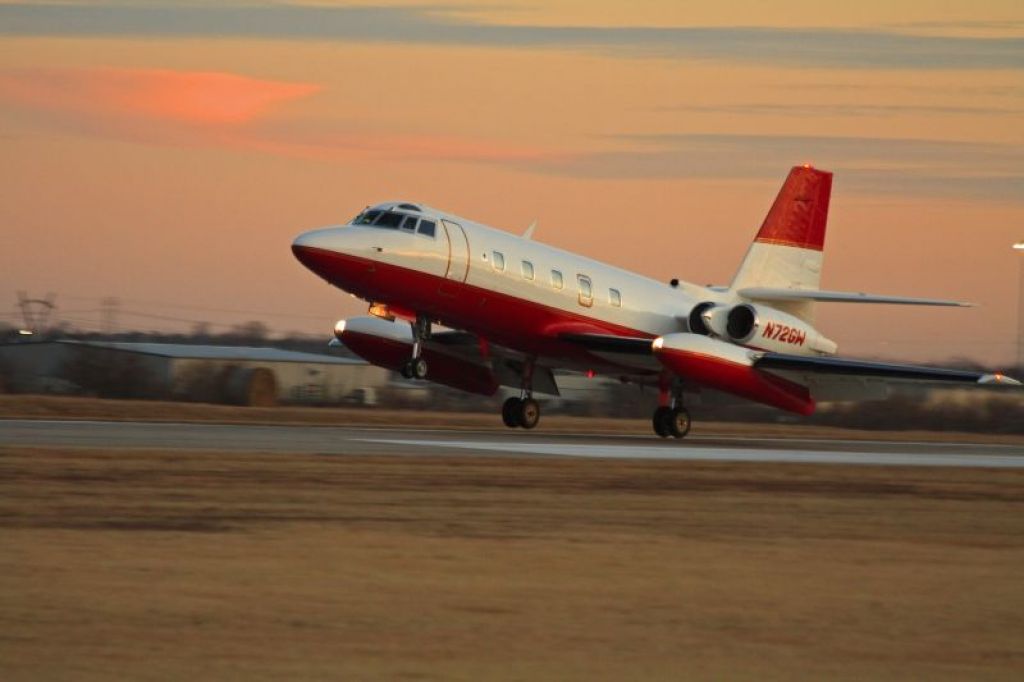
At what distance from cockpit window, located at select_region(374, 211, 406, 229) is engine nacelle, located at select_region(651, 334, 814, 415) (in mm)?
5654

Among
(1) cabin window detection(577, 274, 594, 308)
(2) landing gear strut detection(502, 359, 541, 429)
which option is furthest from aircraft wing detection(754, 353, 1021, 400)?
(2) landing gear strut detection(502, 359, 541, 429)

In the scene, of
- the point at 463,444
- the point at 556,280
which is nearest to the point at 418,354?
the point at 556,280

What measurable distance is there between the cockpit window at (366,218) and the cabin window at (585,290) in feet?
16.2

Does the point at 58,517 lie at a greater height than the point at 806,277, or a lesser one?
lesser

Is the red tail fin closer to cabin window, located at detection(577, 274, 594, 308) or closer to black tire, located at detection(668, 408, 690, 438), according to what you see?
black tire, located at detection(668, 408, 690, 438)

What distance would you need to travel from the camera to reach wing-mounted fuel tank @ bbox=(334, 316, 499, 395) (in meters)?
35.4

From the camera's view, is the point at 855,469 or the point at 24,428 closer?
the point at 855,469

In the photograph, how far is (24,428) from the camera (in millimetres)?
26906

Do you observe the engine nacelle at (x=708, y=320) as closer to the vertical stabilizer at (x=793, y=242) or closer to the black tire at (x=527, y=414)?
the vertical stabilizer at (x=793, y=242)

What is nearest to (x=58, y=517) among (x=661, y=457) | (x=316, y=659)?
(x=316, y=659)

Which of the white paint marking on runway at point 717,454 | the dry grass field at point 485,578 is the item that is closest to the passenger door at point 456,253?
the white paint marking on runway at point 717,454

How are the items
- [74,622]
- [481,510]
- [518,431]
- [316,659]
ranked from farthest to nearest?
[518,431] → [481,510] → [74,622] → [316,659]

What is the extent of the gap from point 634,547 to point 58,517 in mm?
5120

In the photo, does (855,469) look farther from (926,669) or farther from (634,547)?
(926,669)
